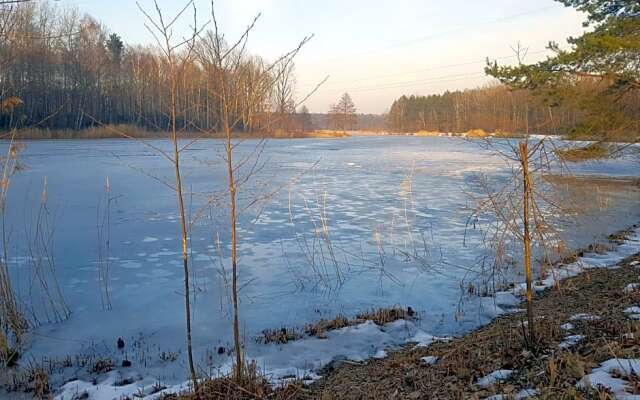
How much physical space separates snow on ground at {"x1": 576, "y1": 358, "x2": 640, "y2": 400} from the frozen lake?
2.38 metres

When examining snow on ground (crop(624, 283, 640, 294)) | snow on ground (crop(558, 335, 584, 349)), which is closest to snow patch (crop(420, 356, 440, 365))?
snow on ground (crop(558, 335, 584, 349))

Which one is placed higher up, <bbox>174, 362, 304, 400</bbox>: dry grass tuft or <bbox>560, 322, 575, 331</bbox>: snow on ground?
<bbox>560, 322, 575, 331</bbox>: snow on ground

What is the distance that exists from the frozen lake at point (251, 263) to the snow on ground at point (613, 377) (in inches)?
93.6

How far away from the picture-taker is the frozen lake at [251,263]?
5.47 metres

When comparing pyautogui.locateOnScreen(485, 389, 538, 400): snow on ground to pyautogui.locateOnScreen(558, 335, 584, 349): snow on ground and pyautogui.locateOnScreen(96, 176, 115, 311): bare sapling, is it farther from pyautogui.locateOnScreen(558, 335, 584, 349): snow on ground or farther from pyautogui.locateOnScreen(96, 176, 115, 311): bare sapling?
pyautogui.locateOnScreen(96, 176, 115, 311): bare sapling

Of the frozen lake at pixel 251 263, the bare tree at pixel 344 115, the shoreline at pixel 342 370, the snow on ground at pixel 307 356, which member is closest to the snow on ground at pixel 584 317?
the shoreline at pixel 342 370

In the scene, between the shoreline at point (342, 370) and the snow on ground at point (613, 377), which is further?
the shoreline at point (342, 370)

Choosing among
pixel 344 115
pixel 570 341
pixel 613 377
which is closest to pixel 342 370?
pixel 570 341

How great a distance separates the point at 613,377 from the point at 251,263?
19.5 feet

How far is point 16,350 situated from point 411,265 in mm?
5571

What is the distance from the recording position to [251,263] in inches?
319

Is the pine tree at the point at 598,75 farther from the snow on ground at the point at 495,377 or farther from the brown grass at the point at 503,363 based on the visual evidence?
the snow on ground at the point at 495,377

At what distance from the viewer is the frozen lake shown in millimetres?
5466

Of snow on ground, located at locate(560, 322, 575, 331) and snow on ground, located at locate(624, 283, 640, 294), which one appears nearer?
snow on ground, located at locate(560, 322, 575, 331)
